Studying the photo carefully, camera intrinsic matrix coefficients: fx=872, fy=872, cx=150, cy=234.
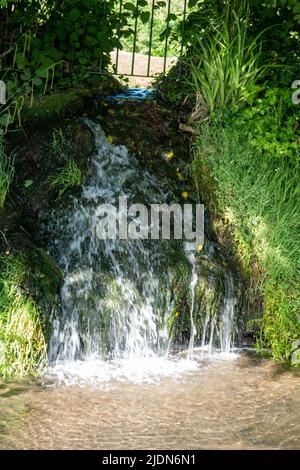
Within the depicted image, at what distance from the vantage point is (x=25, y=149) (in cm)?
736

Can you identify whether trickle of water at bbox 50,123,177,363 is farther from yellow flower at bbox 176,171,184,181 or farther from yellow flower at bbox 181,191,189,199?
yellow flower at bbox 176,171,184,181

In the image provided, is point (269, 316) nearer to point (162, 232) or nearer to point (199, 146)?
point (162, 232)

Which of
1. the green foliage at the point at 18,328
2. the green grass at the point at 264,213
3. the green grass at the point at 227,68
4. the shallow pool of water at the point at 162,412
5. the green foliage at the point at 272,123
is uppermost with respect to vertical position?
the green grass at the point at 227,68

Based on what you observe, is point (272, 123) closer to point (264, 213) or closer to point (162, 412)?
point (264, 213)

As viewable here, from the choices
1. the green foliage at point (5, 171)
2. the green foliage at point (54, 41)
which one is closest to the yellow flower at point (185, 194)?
the green foliage at point (5, 171)

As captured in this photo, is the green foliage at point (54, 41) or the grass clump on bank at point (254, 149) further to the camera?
the green foliage at point (54, 41)

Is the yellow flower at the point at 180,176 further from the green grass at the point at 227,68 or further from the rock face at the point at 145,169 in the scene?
the green grass at the point at 227,68

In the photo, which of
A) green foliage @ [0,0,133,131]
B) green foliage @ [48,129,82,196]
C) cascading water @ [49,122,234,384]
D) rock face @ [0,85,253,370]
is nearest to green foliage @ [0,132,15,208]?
rock face @ [0,85,253,370]

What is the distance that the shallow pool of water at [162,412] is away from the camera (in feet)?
16.8

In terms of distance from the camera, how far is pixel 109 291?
21.7 feet

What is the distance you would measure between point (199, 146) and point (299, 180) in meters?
0.92

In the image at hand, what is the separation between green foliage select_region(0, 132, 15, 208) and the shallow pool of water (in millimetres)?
1633

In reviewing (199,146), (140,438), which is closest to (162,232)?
(199,146)

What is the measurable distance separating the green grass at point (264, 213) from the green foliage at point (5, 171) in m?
Result: 1.56
